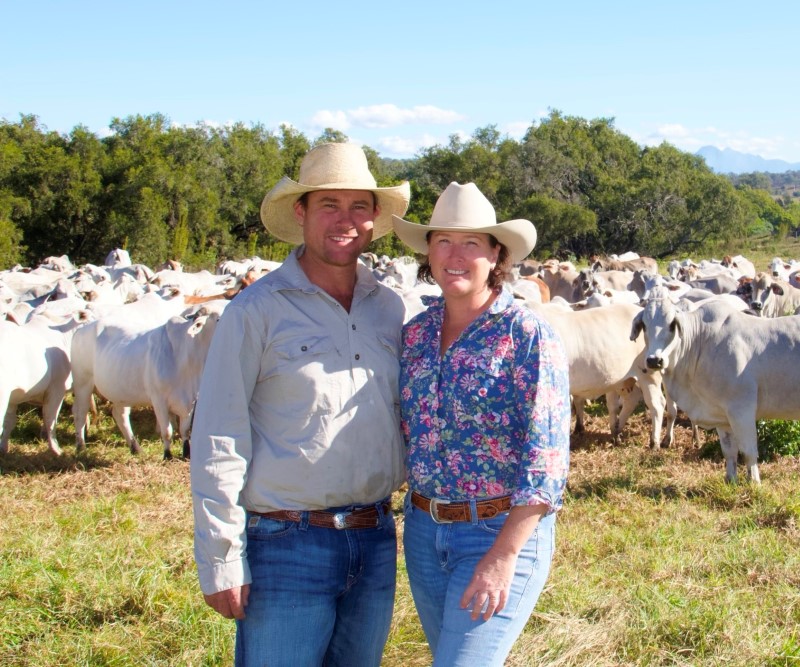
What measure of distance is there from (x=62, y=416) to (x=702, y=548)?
1039 cm

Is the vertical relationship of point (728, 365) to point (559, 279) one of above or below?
below

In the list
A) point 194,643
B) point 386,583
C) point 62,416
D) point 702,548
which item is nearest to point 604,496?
point 702,548

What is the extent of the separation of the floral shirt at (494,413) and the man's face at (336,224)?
0.54 metres

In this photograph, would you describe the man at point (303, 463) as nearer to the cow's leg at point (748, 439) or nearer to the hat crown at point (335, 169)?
the hat crown at point (335, 169)

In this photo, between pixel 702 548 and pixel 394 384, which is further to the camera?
pixel 702 548

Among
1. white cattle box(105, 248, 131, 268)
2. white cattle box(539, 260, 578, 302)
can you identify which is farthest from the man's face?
white cattle box(105, 248, 131, 268)

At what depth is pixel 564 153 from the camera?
65.4 m

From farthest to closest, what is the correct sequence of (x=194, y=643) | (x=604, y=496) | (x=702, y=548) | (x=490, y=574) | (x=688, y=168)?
(x=688, y=168) < (x=604, y=496) < (x=702, y=548) < (x=194, y=643) < (x=490, y=574)

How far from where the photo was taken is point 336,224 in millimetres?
3494

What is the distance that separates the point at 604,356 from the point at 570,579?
5509mm

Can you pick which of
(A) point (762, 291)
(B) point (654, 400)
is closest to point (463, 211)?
(B) point (654, 400)

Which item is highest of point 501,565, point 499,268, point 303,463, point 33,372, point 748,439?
point 499,268

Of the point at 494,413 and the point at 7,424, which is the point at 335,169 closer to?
the point at 494,413

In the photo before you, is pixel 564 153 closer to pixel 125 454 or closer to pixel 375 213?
pixel 125 454
